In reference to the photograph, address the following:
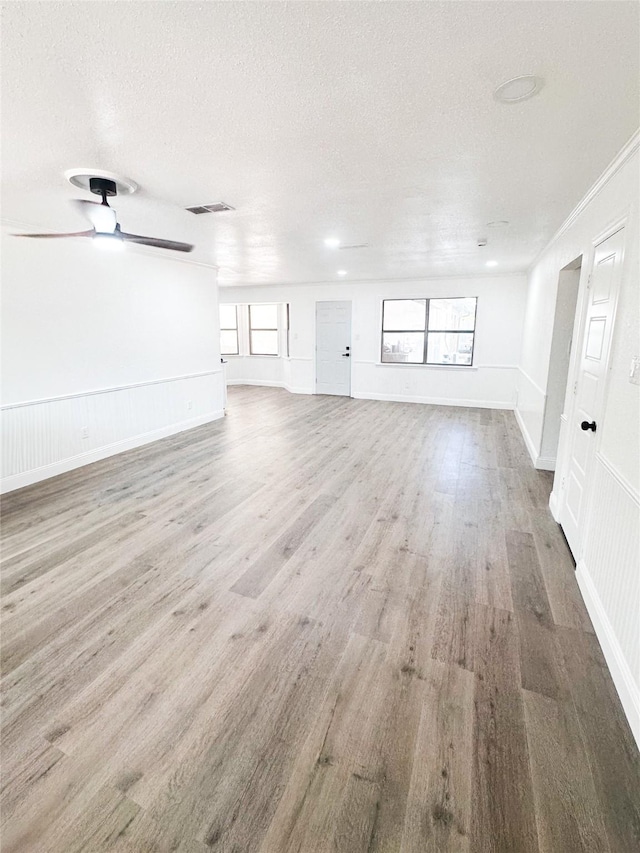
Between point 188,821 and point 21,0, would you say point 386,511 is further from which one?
point 21,0

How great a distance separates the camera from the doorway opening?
3857 mm

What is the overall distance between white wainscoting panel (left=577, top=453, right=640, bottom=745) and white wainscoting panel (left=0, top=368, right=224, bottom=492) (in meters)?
4.82

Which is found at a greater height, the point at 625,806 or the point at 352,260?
the point at 352,260

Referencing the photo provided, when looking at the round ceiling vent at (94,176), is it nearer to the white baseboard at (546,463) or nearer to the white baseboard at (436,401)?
the white baseboard at (546,463)

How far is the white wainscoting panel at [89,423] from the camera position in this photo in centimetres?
391

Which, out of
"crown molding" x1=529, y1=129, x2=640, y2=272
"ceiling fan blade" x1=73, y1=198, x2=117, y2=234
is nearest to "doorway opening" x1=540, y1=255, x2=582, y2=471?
"crown molding" x1=529, y1=129, x2=640, y2=272

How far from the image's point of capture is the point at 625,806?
129 cm

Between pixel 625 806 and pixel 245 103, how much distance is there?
9.96 ft

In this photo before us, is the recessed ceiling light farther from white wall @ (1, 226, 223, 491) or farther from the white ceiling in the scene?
white wall @ (1, 226, 223, 491)

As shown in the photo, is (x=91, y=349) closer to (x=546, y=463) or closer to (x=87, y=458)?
(x=87, y=458)

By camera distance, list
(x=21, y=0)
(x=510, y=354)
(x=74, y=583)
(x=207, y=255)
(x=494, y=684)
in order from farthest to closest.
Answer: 1. (x=510, y=354)
2. (x=207, y=255)
3. (x=74, y=583)
4. (x=494, y=684)
5. (x=21, y=0)

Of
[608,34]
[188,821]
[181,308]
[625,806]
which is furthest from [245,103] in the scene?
[181,308]

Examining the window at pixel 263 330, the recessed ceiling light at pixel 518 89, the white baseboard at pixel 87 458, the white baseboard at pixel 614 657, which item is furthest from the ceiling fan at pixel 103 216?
the window at pixel 263 330

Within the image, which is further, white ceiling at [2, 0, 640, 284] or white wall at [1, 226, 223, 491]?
white wall at [1, 226, 223, 491]
